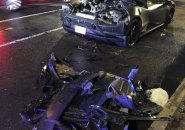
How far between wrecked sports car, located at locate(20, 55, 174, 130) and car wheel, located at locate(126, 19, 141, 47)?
9.88ft

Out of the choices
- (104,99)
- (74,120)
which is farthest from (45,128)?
(104,99)

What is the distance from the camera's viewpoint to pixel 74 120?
3641 millimetres

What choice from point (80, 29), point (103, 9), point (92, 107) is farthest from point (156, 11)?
point (92, 107)

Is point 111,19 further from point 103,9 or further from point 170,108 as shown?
point 170,108

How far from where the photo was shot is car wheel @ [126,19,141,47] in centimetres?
728

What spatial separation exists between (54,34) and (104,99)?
5217 millimetres

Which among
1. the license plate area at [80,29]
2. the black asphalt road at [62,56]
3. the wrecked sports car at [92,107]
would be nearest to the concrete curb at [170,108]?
the wrecked sports car at [92,107]

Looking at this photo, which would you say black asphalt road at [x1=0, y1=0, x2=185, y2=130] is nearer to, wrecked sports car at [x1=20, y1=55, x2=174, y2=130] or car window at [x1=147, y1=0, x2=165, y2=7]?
wrecked sports car at [x1=20, y1=55, x2=174, y2=130]

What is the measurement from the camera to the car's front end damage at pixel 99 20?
23.2 ft

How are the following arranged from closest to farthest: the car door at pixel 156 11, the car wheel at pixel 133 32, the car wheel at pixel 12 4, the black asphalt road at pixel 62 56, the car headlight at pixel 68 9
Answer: the black asphalt road at pixel 62 56 → the car wheel at pixel 133 32 → the car headlight at pixel 68 9 → the car door at pixel 156 11 → the car wheel at pixel 12 4

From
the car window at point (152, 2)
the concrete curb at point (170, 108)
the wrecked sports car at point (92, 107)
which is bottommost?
the concrete curb at point (170, 108)

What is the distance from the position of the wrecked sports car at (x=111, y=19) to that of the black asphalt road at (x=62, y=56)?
0.40 m

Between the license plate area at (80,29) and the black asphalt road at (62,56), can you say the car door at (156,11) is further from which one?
the license plate area at (80,29)

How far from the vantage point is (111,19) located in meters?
7.25
